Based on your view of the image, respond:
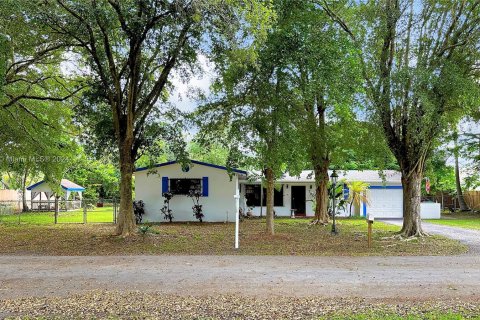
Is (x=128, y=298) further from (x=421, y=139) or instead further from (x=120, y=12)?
(x=421, y=139)

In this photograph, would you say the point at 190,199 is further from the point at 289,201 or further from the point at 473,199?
the point at 473,199

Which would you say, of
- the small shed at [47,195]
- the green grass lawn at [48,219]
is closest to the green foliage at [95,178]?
the small shed at [47,195]

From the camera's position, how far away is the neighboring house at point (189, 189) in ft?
63.4

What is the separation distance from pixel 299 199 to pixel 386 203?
4955 millimetres

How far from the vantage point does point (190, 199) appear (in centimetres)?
1942

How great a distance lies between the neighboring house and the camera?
19312 millimetres

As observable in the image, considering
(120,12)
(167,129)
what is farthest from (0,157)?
(120,12)

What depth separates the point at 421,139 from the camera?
41.3 ft

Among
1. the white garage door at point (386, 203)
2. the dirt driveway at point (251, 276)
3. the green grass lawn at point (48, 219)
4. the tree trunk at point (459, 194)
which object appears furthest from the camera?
the tree trunk at point (459, 194)

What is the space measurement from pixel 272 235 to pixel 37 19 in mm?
8611

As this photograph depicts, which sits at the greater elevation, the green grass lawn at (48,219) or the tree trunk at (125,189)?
the tree trunk at (125,189)

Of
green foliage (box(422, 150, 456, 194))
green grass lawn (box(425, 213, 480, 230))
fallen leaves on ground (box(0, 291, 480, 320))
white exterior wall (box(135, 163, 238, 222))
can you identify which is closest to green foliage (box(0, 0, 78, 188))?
white exterior wall (box(135, 163, 238, 222))

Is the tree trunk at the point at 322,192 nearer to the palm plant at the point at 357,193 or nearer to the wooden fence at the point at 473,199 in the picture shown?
the palm plant at the point at 357,193

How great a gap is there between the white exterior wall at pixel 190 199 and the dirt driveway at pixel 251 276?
974cm
